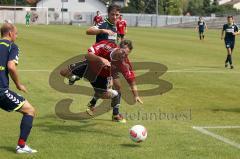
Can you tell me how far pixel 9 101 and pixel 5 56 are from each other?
0.71 m

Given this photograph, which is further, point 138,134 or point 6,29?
point 138,134

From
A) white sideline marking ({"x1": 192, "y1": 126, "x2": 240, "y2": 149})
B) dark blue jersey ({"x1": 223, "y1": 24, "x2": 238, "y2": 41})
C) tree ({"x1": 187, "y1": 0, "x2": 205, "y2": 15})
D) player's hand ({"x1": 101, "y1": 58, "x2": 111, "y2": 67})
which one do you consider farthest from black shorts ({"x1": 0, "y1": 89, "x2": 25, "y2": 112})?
tree ({"x1": 187, "y1": 0, "x2": 205, "y2": 15})

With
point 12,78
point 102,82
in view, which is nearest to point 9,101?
point 12,78

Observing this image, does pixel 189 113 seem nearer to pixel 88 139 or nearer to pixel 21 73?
pixel 88 139

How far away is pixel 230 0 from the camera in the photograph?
512ft

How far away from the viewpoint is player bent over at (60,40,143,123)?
9523 millimetres

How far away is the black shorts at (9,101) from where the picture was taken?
7391mm

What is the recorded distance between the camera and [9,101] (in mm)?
7430

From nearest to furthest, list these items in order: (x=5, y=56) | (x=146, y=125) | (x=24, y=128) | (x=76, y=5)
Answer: (x=5, y=56)
(x=24, y=128)
(x=146, y=125)
(x=76, y=5)

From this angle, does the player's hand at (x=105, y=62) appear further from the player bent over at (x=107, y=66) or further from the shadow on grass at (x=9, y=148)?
the shadow on grass at (x=9, y=148)

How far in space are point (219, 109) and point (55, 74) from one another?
7.32m

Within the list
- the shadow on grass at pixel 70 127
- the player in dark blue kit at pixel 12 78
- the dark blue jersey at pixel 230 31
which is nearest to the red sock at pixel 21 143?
the player in dark blue kit at pixel 12 78

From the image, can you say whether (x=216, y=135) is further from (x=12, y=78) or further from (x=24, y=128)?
(x=12, y=78)

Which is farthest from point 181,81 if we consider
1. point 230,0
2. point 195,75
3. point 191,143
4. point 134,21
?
point 230,0
